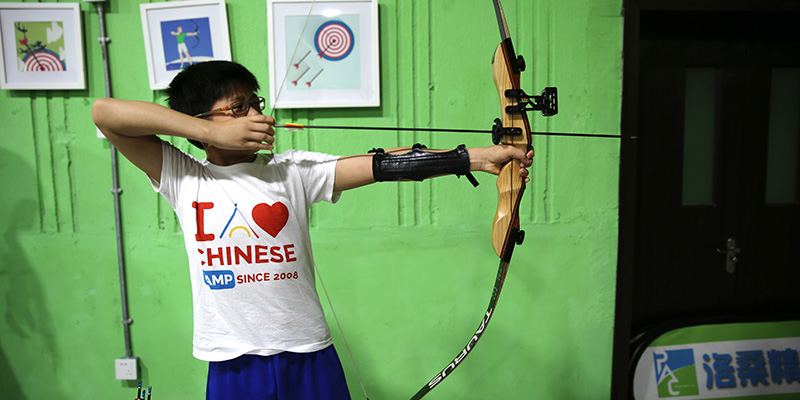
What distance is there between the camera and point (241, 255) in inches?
36.1

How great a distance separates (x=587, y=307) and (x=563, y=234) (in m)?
0.28

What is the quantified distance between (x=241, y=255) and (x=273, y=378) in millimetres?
254

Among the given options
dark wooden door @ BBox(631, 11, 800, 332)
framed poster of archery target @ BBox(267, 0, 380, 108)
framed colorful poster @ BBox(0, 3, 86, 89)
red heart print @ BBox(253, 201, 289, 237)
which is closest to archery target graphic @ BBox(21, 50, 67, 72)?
framed colorful poster @ BBox(0, 3, 86, 89)

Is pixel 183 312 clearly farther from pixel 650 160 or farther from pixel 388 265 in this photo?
pixel 650 160

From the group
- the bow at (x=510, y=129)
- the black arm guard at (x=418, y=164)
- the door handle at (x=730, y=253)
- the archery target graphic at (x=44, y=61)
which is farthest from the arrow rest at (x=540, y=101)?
the archery target graphic at (x=44, y=61)

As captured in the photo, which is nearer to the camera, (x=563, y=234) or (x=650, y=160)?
(x=563, y=234)

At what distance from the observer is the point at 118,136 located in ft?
2.88

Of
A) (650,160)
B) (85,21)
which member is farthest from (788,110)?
(85,21)

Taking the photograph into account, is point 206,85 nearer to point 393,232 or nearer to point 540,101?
point 540,101

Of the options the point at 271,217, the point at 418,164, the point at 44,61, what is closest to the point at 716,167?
the point at 418,164

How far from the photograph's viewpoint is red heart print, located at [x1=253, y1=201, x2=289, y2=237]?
0.92 m

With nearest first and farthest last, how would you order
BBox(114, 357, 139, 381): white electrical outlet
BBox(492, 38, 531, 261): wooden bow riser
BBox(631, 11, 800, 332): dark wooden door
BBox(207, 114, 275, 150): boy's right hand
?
BBox(207, 114, 275, 150): boy's right hand → BBox(492, 38, 531, 261): wooden bow riser → BBox(114, 357, 139, 381): white electrical outlet → BBox(631, 11, 800, 332): dark wooden door

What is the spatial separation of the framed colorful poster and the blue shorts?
45.7 inches

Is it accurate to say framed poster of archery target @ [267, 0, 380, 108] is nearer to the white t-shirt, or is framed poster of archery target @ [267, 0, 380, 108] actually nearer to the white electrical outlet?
the white t-shirt
